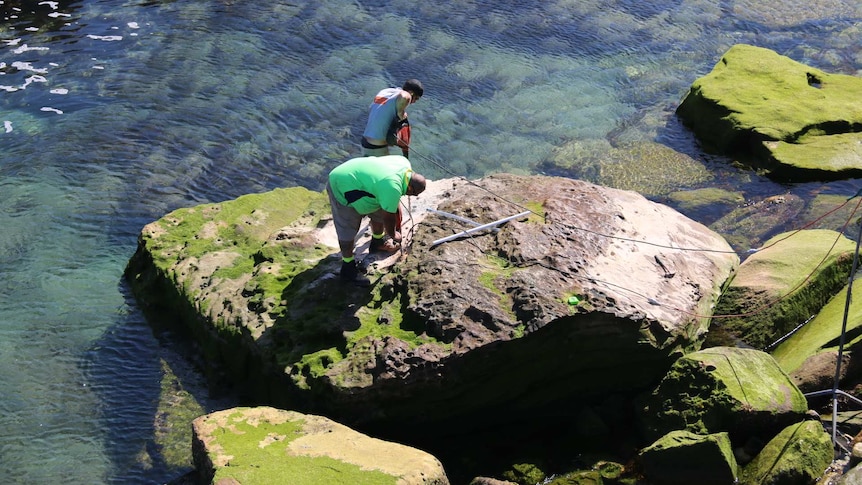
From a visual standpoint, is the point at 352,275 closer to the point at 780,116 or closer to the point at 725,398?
the point at 725,398

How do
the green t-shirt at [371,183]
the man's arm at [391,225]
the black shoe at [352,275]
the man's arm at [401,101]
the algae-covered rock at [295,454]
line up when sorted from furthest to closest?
the man's arm at [401,101] → the man's arm at [391,225] → the black shoe at [352,275] → the green t-shirt at [371,183] → the algae-covered rock at [295,454]

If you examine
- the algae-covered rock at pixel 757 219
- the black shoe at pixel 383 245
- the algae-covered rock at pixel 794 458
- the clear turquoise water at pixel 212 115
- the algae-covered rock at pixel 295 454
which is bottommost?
the clear turquoise water at pixel 212 115

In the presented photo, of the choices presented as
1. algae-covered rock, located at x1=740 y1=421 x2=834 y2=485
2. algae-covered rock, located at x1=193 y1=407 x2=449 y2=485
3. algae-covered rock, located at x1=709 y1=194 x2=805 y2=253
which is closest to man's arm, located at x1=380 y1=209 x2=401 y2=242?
algae-covered rock, located at x1=193 y1=407 x2=449 y2=485

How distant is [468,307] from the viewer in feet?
26.6

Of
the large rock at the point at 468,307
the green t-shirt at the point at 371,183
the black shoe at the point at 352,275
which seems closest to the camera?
the large rock at the point at 468,307

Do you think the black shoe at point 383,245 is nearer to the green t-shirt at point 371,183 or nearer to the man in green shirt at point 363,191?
the man in green shirt at point 363,191

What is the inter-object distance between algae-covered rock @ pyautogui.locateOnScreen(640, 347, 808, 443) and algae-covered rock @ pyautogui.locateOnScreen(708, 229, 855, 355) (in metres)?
1.10

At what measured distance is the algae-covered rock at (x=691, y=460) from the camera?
7.39 m

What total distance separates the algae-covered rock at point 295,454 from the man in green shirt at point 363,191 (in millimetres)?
1791

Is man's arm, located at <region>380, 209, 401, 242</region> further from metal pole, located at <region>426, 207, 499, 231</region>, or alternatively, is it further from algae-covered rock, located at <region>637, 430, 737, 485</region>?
algae-covered rock, located at <region>637, 430, 737, 485</region>

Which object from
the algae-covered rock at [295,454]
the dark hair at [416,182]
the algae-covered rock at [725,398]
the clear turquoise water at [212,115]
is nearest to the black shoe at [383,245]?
the dark hair at [416,182]

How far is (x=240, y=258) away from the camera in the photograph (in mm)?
9703

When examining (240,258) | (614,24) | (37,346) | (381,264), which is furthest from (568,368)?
(614,24)

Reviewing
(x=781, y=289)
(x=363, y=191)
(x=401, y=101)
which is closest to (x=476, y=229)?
(x=363, y=191)
